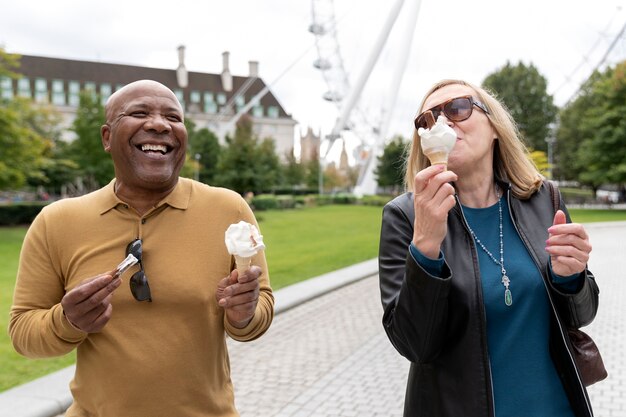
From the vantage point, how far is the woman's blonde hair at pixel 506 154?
2.18m

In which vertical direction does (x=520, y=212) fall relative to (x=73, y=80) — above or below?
below

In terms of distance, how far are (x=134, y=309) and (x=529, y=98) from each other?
55.2 meters

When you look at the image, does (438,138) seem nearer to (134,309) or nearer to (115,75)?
(134,309)

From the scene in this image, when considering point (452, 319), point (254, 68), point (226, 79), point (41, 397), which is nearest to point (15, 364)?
point (41, 397)

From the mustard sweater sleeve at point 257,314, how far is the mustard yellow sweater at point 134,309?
1 cm

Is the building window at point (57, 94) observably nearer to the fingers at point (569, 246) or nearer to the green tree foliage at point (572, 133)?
the green tree foliage at point (572, 133)

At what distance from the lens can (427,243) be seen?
1.76 meters

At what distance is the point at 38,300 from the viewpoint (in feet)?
6.36

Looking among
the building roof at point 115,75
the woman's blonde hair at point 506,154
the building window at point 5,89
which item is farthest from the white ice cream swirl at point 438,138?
the building roof at point 115,75

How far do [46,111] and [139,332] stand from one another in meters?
30.4

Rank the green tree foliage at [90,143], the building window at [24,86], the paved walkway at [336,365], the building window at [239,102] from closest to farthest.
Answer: the paved walkway at [336,365]
the green tree foliage at [90,143]
the building window at [24,86]
the building window at [239,102]

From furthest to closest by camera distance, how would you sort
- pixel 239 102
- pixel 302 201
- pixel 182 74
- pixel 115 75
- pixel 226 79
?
pixel 226 79, pixel 239 102, pixel 182 74, pixel 115 75, pixel 302 201

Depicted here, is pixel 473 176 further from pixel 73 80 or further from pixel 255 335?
pixel 73 80

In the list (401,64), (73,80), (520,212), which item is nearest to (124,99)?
(520,212)
